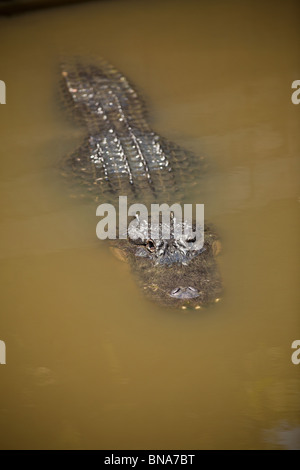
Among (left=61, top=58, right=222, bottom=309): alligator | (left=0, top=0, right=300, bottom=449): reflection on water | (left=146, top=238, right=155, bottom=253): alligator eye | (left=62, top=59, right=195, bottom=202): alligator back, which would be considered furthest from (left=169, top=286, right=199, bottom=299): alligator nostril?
(left=62, top=59, right=195, bottom=202): alligator back

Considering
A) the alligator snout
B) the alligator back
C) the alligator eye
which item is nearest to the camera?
the alligator snout

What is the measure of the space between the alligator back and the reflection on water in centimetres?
15

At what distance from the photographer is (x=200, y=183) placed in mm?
3824

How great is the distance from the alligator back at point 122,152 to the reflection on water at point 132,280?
0.51 feet

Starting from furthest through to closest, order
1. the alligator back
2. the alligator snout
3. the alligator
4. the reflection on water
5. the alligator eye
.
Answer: the alligator back, the alligator eye, the alligator, the alligator snout, the reflection on water

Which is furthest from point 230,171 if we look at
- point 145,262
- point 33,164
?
point 33,164

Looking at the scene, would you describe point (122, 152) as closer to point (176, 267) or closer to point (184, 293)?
point (176, 267)

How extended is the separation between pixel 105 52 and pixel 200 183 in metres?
1.98

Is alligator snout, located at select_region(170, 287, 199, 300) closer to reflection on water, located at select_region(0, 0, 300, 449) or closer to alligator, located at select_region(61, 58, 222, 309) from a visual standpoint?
alligator, located at select_region(61, 58, 222, 309)

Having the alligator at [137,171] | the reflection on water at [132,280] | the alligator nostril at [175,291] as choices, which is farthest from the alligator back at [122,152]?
the alligator nostril at [175,291]

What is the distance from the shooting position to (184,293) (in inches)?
117

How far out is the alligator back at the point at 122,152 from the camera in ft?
12.5

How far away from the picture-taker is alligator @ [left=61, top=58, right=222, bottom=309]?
3.07 m

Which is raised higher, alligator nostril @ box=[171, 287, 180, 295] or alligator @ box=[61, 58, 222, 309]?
alligator @ box=[61, 58, 222, 309]
